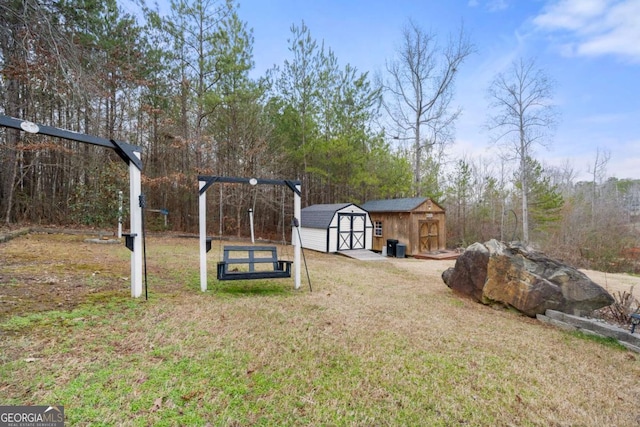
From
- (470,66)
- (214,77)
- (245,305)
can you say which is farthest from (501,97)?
(245,305)

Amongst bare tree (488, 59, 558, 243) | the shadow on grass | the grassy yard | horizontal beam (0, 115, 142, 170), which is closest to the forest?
bare tree (488, 59, 558, 243)

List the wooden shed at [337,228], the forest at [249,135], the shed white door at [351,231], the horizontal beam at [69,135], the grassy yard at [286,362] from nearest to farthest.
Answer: the grassy yard at [286,362] → the horizontal beam at [69,135] → the forest at [249,135] → the wooden shed at [337,228] → the shed white door at [351,231]

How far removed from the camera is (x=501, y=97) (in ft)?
49.7

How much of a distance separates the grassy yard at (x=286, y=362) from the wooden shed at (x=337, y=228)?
25.6ft

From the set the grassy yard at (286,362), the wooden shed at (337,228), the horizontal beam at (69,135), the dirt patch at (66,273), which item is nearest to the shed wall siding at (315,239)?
the wooden shed at (337,228)

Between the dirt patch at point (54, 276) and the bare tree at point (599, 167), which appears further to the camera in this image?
the bare tree at point (599, 167)

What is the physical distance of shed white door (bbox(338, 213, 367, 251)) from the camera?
12.6m

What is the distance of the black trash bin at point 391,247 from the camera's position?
12998mm

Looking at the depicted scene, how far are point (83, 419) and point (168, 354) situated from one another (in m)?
0.82

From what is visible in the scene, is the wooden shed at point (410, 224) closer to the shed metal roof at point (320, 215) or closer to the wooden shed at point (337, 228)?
the wooden shed at point (337, 228)

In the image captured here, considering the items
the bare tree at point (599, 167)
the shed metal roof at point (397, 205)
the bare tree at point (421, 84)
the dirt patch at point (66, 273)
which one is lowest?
the dirt patch at point (66, 273)

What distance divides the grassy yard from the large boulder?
16.6 inches

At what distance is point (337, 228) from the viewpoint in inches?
491

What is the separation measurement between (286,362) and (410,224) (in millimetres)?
11320
